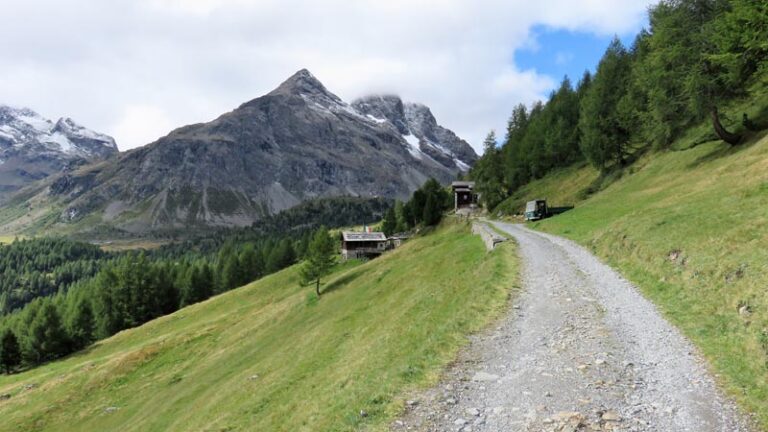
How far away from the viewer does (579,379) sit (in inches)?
469

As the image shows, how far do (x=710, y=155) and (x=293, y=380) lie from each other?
4371 cm

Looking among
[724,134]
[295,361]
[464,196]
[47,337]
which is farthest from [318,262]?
[47,337]

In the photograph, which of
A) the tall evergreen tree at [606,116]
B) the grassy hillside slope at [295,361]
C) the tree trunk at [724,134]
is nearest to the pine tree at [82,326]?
the grassy hillside slope at [295,361]

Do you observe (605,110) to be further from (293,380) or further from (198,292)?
(198,292)

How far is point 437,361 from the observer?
46.0 feet

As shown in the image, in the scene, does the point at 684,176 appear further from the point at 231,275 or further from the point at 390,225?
the point at 231,275

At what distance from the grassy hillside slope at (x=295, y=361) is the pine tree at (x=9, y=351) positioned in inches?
388

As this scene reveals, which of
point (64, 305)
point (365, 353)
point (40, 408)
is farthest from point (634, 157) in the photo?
point (64, 305)

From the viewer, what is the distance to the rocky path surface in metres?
9.98

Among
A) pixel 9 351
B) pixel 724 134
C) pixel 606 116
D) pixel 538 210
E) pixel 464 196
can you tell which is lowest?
pixel 9 351

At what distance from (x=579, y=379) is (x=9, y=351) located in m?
113

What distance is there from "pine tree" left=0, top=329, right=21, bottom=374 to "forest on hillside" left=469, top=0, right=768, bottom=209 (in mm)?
101054

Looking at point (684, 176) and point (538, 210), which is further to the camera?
point (538, 210)

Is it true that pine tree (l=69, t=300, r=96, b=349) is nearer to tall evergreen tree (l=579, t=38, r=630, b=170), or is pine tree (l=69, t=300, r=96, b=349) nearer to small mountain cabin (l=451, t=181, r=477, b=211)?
small mountain cabin (l=451, t=181, r=477, b=211)
